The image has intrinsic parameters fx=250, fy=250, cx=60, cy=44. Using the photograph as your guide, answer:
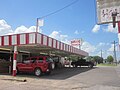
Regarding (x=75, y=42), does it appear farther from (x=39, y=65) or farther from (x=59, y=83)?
(x=59, y=83)

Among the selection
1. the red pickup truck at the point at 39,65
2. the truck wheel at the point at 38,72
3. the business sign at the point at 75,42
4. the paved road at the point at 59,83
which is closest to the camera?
the paved road at the point at 59,83

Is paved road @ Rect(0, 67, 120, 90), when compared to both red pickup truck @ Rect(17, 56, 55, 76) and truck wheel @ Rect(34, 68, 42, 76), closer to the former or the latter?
truck wheel @ Rect(34, 68, 42, 76)

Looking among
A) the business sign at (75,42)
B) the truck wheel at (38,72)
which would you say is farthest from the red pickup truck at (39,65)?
the business sign at (75,42)

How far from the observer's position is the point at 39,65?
2377 centimetres

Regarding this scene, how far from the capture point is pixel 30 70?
80.3ft

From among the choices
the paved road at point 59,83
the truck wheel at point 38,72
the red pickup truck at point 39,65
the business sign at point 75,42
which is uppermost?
the business sign at point 75,42

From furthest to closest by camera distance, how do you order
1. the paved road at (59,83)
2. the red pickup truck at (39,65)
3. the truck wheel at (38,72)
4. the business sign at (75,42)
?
the business sign at (75,42) → the truck wheel at (38,72) → the red pickup truck at (39,65) → the paved road at (59,83)

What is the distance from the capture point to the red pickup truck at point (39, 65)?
23566 mm

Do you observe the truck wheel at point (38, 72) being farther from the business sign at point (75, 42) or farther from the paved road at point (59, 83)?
the business sign at point (75, 42)

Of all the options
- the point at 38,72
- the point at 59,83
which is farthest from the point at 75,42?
the point at 59,83

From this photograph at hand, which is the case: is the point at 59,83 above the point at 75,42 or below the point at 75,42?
below

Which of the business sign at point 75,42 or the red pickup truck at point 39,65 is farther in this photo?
the business sign at point 75,42

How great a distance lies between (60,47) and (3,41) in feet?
26.4

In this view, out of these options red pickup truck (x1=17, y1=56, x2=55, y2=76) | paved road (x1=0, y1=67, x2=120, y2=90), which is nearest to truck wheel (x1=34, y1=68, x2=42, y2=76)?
red pickup truck (x1=17, y1=56, x2=55, y2=76)
